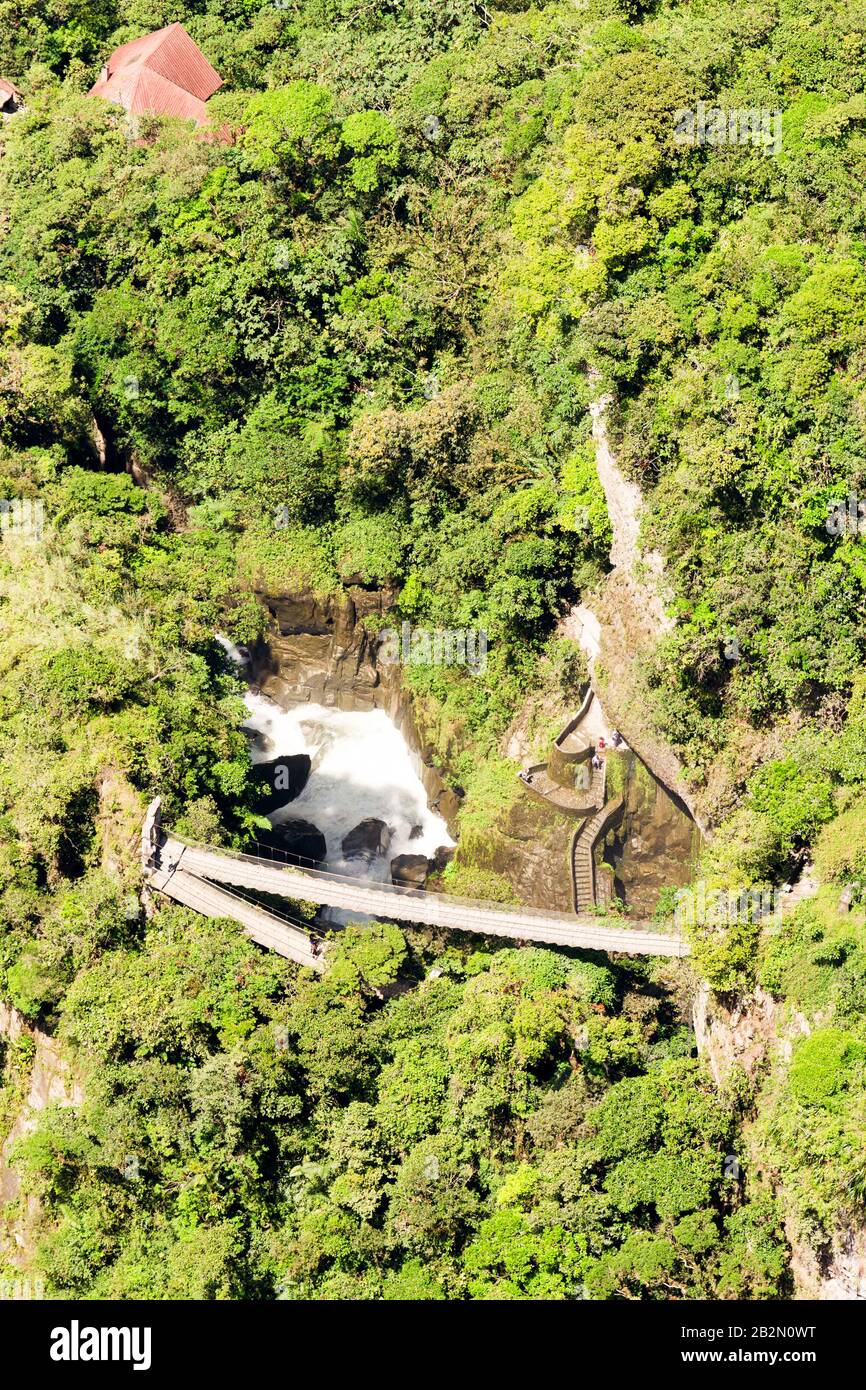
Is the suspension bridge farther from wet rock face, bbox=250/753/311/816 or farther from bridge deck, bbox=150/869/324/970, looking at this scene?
wet rock face, bbox=250/753/311/816

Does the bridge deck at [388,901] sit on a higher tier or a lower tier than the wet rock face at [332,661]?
lower

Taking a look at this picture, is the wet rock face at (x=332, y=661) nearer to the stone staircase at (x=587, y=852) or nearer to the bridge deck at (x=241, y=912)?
the stone staircase at (x=587, y=852)

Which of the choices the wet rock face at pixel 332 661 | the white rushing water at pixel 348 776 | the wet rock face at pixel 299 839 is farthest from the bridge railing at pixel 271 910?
the wet rock face at pixel 332 661

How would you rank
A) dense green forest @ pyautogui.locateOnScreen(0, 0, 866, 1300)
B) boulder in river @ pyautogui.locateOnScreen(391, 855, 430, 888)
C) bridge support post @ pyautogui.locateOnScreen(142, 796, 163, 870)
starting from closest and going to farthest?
dense green forest @ pyautogui.locateOnScreen(0, 0, 866, 1300), bridge support post @ pyautogui.locateOnScreen(142, 796, 163, 870), boulder in river @ pyautogui.locateOnScreen(391, 855, 430, 888)

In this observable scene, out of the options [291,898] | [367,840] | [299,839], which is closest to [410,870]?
[367,840]

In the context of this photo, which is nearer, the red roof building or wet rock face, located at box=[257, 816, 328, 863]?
wet rock face, located at box=[257, 816, 328, 863]

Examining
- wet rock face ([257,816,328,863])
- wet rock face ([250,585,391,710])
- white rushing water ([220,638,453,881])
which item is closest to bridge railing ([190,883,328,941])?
wet rock face ([257,816,328,863])
